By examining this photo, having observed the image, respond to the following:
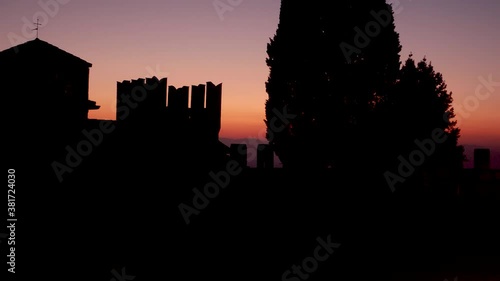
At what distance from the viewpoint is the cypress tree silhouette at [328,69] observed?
932 inches

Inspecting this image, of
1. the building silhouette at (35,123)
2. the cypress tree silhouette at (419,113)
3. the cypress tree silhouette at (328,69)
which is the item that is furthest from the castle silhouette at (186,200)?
the cypress tree silhouette at (328,69)

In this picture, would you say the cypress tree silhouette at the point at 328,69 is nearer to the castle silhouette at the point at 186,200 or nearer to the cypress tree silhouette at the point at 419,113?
the cypress tree silhouette at the point at 419,113

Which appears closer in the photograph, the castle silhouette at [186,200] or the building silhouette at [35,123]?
the building silhouette at [35,123]

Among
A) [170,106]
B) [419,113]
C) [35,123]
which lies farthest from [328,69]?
[35,123]

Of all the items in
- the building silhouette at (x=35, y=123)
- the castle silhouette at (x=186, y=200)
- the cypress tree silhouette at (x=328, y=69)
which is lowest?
the castle silhouette at (x=186, y=200)

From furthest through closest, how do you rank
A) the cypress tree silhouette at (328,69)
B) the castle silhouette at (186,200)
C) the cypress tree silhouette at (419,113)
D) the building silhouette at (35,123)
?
the cypress tree silhouette at (328,69)
the cypress tree silhouette at (419,113)
the castle silhouette at (186,200)
the building silhouette at (35,123)

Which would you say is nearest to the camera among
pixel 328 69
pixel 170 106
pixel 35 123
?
pixel 35 123

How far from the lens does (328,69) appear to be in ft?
80.9

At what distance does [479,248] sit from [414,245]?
1385 mm

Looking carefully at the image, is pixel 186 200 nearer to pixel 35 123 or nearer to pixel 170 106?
pixel 170 106

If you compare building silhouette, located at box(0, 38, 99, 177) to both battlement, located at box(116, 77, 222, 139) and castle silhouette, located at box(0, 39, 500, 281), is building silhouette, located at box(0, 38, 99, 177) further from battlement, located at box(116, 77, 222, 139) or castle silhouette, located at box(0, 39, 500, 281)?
battlement, located at box(116, 77, 222, 139)

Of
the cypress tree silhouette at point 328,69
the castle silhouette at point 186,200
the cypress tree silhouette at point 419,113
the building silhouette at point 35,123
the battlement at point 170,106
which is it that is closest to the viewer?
the building silhouette at point 35,123

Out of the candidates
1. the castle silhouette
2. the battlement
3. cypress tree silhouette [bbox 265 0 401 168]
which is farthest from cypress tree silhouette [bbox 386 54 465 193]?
the battlement

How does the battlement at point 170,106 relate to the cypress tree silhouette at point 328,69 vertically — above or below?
below
